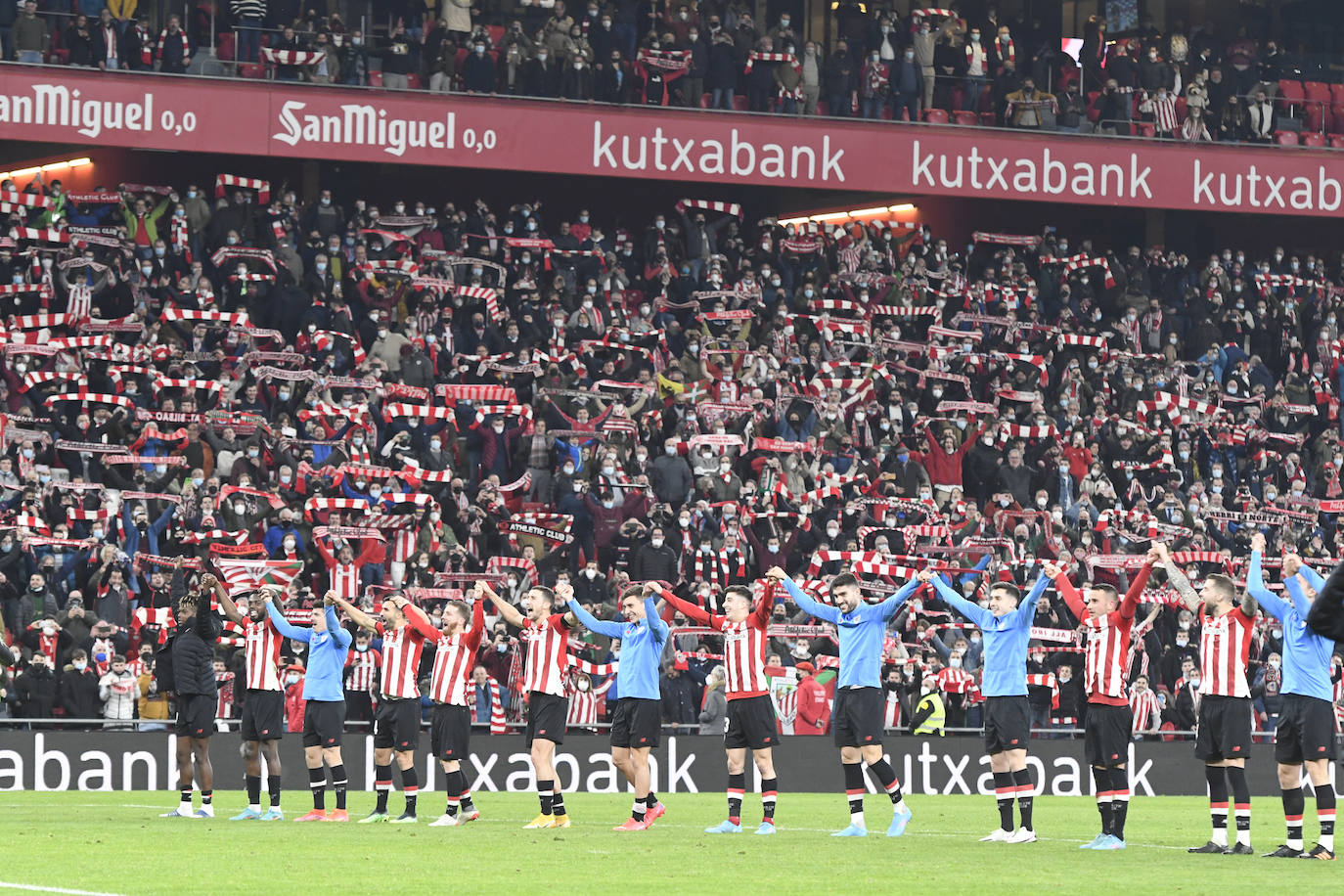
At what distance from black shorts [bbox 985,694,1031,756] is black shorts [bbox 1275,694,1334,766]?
204 cm

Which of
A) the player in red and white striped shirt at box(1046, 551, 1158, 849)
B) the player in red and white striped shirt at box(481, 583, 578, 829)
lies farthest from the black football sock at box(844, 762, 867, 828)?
the player in red and white striped shirt at box(481, 583, 578, 829)

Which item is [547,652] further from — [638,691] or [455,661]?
[455,661]

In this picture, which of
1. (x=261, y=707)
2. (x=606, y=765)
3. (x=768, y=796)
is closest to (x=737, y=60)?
(x=606, y=765)

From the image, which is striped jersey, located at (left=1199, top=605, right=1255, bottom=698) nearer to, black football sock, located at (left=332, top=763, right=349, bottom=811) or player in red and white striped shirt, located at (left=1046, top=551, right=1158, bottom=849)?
player in red and white striped shirt, located at (left=1046, top=551, right=1158, bottom=849)

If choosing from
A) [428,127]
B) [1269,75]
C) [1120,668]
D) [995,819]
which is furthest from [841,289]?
[1120,668]

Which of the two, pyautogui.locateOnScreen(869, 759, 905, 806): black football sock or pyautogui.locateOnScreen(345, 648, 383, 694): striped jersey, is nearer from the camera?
pyautogui.locateOnScreen(869, 759, 905, 806): black football sock

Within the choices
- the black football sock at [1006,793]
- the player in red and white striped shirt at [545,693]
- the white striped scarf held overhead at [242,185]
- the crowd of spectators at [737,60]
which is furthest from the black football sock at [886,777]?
the crowd of spectators at [737,60]

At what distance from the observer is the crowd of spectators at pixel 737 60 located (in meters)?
33.2

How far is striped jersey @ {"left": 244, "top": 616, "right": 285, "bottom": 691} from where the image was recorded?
1848cm

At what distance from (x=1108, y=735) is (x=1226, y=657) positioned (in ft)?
3.36

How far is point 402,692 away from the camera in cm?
1823

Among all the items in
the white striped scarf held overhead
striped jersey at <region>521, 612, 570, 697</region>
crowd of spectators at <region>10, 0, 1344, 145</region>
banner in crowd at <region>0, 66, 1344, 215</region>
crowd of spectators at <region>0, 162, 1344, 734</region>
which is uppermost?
crowd of spectators at <region>10, 0, 1344, 145</region>

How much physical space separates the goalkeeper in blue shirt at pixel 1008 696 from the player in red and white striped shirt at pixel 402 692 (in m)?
4.64

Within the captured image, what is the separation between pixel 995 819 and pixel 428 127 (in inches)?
704
